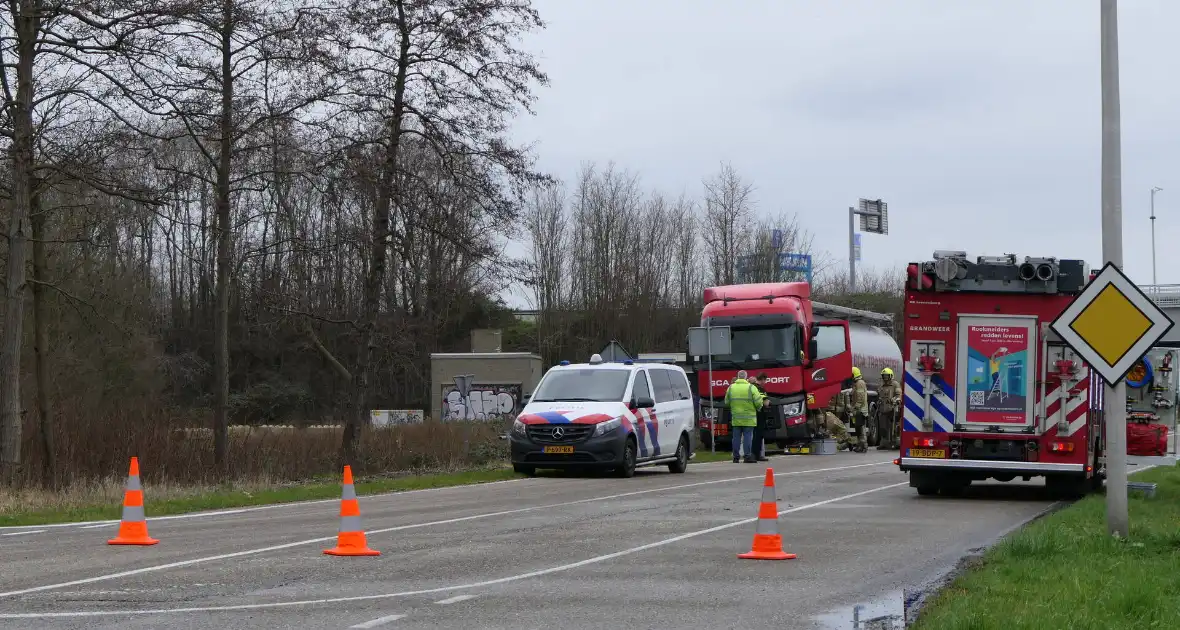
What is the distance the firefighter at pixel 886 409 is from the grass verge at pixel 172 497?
2041 cm

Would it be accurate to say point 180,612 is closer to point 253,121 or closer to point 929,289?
point 929,289

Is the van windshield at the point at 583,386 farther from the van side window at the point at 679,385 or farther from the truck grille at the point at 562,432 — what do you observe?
the van side window at the point at 679,385

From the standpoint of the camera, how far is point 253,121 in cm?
2498

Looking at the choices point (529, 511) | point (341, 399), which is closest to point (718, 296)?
point (529, 511)

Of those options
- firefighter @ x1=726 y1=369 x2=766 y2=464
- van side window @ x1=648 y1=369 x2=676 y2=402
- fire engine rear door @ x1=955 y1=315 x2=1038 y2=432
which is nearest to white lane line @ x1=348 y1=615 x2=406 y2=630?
fire engine rear door @ x1=955 y1=315 x2=1038 y2=432

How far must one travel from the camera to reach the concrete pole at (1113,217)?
12766 mm

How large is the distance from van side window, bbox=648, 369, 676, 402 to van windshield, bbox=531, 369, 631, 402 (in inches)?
36.0

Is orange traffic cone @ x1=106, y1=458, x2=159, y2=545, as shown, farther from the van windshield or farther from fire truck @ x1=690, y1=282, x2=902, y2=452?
fire truck @ x1=690, y1=282, x2=902, y2=452

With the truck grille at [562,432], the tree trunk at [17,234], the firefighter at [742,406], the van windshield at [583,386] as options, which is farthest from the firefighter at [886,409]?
the tree trunk at [17,234]

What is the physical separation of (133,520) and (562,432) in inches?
450

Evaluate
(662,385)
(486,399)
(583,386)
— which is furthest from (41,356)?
(486,399)

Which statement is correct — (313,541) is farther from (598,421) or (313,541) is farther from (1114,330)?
(598,421)

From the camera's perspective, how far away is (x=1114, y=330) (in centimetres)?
1263

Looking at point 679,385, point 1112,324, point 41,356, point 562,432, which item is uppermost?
point 1112,324
